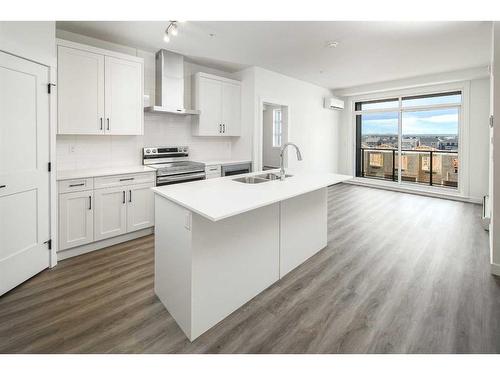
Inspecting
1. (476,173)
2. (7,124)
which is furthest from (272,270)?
(476,173)

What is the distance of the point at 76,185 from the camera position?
3148mm

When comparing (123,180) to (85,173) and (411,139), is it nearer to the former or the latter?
(85,173)

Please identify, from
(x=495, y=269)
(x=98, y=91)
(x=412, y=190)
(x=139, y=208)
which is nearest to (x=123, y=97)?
(x=98, y=91)

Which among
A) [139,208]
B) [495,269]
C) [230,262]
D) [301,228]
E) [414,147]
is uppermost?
[414,147]

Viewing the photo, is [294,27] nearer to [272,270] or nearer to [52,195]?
[272,270]

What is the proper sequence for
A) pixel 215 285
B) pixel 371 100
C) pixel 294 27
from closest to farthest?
pixel 215 285 → pixel 294 27 → pixel 371 100

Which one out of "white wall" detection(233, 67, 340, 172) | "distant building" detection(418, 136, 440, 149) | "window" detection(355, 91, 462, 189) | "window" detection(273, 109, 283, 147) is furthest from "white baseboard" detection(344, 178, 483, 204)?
"window" detection(273, 109, 283, 147)

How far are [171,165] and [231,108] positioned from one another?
170 centimetres

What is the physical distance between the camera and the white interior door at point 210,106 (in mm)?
4773

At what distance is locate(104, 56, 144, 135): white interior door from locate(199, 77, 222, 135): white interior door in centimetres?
110

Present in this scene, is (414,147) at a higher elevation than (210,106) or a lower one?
lower

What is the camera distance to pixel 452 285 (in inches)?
101

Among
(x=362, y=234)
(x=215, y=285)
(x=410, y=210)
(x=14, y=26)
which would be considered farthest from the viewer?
(x=410, y=210)

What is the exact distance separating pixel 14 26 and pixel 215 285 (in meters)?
2.72
